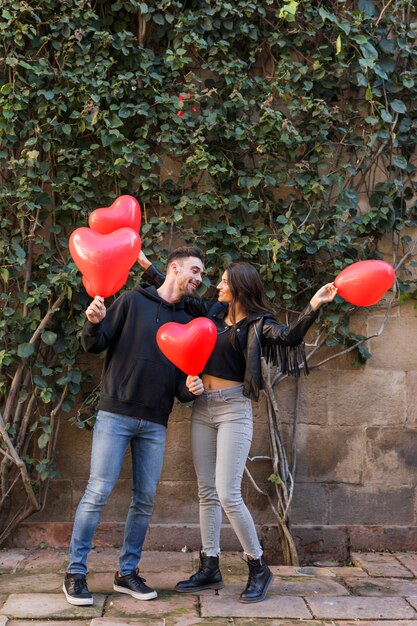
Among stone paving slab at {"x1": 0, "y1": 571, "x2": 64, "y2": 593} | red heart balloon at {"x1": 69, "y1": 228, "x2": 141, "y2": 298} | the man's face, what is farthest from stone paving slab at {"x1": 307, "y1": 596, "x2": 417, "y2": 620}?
red heart balloon at {"x1": 69, "y1": 228, "x2": 141, "y2": 298}

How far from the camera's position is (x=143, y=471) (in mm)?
3908

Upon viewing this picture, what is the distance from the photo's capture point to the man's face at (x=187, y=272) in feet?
12.9

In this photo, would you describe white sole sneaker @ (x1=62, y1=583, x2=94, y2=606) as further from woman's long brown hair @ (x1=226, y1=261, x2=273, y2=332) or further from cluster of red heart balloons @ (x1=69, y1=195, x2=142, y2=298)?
woman's long brown hair @ (x1=226, y1=261, x2=273, y2=332)

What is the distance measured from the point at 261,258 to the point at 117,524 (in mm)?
1794

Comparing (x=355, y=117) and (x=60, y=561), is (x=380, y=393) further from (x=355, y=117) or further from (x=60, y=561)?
(x=60, y=561)

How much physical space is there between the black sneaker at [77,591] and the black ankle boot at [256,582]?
2.39 ft

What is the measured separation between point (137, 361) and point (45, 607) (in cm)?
121

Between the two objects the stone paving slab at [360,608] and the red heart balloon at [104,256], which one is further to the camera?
the stone paving slab at [360,608]

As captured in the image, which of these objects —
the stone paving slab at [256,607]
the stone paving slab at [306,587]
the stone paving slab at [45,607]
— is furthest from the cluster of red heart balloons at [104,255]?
the stone paving slab at [306,587]

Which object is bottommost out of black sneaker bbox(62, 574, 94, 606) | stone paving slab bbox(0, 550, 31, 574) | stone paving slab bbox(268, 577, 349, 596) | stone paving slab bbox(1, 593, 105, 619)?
stone paving slab bbox(0, 550, 31, 574)

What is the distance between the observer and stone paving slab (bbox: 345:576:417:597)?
163 inches

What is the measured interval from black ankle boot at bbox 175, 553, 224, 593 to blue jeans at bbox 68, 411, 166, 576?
286 millimetres

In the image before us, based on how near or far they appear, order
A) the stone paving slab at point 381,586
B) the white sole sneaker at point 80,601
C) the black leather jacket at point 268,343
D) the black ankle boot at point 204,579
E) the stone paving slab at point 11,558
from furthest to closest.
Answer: the stone paving slab at point 11,558
the stone paving slab at point 381,586
the black ankle boot at point 204,579
the white sole sneaker at point 80,601
the black leather jacket at point 268,343

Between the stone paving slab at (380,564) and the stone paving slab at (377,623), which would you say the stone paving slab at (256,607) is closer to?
the stone paving slab at (377,623)
